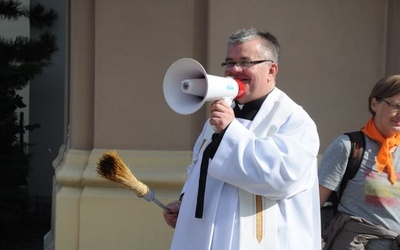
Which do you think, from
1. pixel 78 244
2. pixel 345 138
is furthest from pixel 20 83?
pixel 345 138

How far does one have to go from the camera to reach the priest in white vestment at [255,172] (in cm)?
248

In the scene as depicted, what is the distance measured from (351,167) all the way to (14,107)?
5.27m

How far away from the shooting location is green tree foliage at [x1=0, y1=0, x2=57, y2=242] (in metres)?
7.29

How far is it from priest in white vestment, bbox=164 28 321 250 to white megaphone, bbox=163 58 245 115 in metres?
0.05

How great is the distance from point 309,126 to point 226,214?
0.45 m

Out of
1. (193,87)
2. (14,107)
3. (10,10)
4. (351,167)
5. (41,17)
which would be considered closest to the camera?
(193,87)

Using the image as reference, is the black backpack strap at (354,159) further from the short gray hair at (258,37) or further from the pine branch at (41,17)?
the pine branch at (41,17)

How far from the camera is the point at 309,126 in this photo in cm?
262

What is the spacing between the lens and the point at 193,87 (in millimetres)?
2633

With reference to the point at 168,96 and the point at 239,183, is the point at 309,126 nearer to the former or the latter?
the point at 239,183

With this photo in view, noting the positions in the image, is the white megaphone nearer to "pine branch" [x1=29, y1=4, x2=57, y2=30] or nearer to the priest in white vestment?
the priest in white vestment

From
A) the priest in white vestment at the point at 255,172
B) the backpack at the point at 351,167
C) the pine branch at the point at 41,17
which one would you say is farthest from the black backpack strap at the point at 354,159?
the pine branch at the point at 41,17

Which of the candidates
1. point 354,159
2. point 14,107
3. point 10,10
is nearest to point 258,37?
point 354,159

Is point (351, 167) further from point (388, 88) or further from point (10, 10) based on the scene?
point (10, 10)
